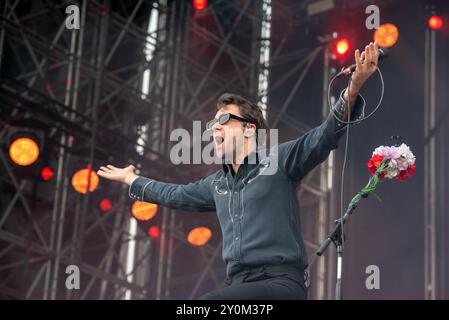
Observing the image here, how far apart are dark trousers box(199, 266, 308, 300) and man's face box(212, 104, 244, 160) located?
1.87 ft

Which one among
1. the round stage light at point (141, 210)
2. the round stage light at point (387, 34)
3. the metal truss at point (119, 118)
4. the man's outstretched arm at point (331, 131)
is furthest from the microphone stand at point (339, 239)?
the round stage light at point (387, 34)

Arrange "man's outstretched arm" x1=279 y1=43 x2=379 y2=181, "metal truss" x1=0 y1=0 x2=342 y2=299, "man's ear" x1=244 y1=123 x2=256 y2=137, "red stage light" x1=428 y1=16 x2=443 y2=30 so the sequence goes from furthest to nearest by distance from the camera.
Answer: "red stage light" x1=428 y1=16 x2=443 y2=30
"metal truss" x1=0 y1=0 x2=342 y2=299
"man's ear" x1=244 y1=123 x2=256 y2=137
"man's outstretched arm" x1=279 y1=43 x2=379 y2=181

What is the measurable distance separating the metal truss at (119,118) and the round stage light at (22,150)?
23cm

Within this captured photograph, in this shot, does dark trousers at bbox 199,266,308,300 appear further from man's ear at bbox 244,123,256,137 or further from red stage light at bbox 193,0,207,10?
red stage light at bbox 193,0,207,10

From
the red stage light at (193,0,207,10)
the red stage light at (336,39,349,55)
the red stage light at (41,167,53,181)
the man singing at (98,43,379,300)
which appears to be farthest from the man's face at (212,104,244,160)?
the red stage light at (193,0,207,10)

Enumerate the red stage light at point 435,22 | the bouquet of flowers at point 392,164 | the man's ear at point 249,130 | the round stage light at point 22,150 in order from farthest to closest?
the red stage light at point 435,22 → the round stage light at point 22,150 → the bouquet of flowers at point 392,164 → the man's ear at point 249,130

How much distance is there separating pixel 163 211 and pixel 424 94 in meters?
3.52

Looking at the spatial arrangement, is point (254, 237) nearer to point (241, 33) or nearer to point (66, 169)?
point (66, 169)

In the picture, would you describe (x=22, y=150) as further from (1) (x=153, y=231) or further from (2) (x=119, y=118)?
(2) (x=119, y=118)

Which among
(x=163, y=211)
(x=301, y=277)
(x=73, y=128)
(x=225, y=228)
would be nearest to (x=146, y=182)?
(x=225, y=228)

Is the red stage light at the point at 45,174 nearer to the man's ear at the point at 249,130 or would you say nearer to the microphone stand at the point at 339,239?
the man's ear at the point at 249,130

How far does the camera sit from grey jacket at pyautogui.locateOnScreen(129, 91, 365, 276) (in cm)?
359

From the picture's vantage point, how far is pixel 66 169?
10.0 meters

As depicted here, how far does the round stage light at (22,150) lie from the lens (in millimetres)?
9117
